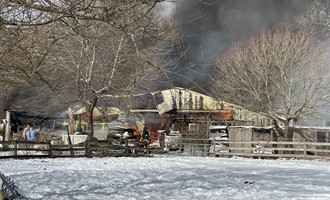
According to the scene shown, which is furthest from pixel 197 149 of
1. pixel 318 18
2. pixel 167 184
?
pixel 318 18

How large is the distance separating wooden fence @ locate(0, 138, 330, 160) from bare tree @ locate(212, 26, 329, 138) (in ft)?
6.81

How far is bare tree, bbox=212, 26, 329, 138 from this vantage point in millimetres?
24516

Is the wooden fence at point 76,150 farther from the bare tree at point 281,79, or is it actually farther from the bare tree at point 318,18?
the bare tree at point 318,18

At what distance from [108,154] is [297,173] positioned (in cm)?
922

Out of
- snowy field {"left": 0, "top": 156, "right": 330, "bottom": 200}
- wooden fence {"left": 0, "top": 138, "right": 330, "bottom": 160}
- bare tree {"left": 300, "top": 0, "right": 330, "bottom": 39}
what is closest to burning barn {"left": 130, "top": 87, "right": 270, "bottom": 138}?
wooden fence {"left": 0, "top": 138, "right": 330, "bottom": 160}

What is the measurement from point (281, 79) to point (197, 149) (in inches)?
208

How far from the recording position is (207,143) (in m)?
25.0

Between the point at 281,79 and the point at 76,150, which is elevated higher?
the point at 281,79

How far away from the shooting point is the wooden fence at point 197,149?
63.9ft

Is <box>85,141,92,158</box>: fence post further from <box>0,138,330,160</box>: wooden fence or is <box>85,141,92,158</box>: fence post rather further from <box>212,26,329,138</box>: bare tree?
<box>212,26,329,138</box>: bare tree

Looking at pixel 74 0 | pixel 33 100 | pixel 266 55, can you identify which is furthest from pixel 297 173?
pixel 33 100

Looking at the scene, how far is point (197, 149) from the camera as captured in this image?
24375 millimetres

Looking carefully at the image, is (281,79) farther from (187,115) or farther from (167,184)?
(167,184)

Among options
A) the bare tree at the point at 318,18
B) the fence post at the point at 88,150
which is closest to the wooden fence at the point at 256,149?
the fence post at the point at 88,150
